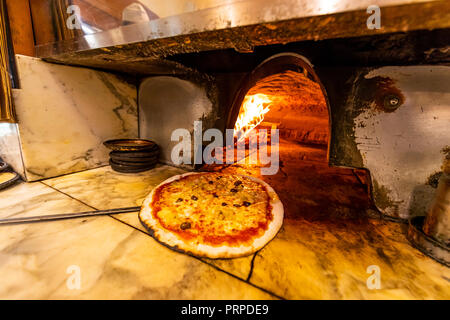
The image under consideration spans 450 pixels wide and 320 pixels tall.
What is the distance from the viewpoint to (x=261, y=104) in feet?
15.3

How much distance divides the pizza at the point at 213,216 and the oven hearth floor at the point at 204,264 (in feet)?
0.19

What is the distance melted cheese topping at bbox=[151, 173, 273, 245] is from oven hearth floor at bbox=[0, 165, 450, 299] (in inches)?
5.8

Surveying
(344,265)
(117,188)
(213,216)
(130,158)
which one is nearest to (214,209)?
(213,216)

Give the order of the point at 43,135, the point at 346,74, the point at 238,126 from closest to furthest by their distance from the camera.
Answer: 1. the point at 346,74
2. the point at 43,135
3. the point at 238,126

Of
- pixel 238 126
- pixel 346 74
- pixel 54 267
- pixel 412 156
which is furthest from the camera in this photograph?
pixel 238 126

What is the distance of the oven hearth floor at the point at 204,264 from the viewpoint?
87 cm

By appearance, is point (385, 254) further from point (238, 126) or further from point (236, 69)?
point (238, 126)

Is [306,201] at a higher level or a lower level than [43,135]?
lower

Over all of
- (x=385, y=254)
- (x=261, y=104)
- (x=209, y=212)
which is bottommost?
(x=385, y=254)

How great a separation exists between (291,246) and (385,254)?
57cm

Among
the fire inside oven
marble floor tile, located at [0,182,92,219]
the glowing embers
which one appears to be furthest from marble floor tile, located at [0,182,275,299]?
the glowing embers

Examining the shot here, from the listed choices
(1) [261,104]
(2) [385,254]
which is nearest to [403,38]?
(2) [385,254]

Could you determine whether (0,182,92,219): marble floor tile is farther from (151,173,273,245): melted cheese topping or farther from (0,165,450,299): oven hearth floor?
(151,173,273,245): melted cheese topping

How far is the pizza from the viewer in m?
1.14
